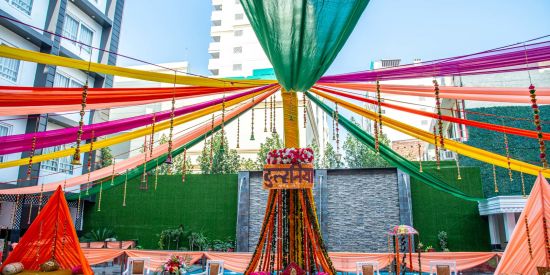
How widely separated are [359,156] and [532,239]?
45.6ft

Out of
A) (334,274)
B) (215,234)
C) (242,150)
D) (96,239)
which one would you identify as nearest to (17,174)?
(96,239)

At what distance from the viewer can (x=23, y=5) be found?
10.4m

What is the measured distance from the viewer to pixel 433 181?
6859 millimetres

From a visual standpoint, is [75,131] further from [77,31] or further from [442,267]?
[77,31]

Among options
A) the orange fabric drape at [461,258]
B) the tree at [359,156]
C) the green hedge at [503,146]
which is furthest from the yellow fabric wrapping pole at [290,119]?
the tree at [359,156]

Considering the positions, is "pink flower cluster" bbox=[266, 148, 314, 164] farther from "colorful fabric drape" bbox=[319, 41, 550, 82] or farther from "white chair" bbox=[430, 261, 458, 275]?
"white chair" bbox=[430, 261, 458, 275]

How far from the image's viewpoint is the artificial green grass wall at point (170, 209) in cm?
1367

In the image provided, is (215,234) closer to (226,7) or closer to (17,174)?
(17,174)

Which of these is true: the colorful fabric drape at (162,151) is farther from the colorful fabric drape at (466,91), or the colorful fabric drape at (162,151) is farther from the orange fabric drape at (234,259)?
the orange fabric drape at (234,259)

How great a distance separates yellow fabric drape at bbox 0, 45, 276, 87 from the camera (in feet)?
13.3

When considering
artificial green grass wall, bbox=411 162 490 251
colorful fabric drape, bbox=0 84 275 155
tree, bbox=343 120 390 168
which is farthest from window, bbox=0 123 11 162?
tree, bbox=343 120 390 168

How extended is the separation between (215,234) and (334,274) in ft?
30.6

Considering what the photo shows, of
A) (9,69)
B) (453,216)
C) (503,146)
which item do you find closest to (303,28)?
(9,69)

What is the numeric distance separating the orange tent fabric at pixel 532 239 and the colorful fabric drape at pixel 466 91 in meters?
2.35
